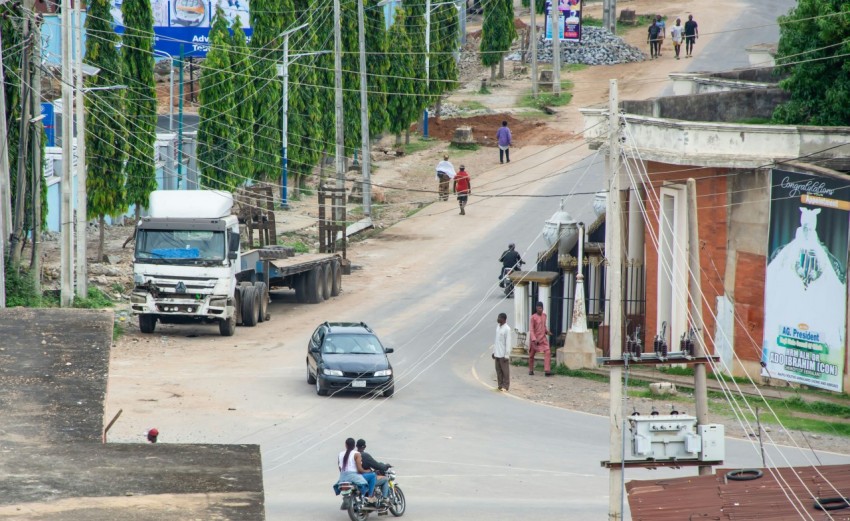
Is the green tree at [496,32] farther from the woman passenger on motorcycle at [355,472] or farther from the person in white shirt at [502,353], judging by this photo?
the woman passenger on motorcycle at [355,472]

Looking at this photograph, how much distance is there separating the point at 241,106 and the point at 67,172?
49.2 ft

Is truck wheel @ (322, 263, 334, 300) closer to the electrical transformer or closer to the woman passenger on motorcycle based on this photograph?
the woman passenger on motorcycle

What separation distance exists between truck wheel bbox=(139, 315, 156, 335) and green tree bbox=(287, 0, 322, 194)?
19358 millimetres

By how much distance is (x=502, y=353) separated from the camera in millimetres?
27250

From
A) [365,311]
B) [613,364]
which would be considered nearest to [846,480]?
[613,364]

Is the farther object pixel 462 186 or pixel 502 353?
pixel 462 186

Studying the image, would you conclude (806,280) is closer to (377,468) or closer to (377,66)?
(377,468)

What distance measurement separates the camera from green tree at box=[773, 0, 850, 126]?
29.0 meters

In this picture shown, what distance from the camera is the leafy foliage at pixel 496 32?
69.3 m

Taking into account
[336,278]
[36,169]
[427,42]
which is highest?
[427,42]

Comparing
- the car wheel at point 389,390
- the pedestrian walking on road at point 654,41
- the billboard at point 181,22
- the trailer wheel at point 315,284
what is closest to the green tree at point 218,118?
the trailer wheel at point 315,284

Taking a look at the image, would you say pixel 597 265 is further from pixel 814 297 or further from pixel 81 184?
pixel 81 184

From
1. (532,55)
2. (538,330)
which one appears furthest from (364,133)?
(532,55)

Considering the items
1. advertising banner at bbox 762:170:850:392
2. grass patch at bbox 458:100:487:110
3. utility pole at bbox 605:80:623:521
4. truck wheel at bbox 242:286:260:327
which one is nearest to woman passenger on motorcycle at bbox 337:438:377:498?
utility pole at bbox 605:80:623:521
